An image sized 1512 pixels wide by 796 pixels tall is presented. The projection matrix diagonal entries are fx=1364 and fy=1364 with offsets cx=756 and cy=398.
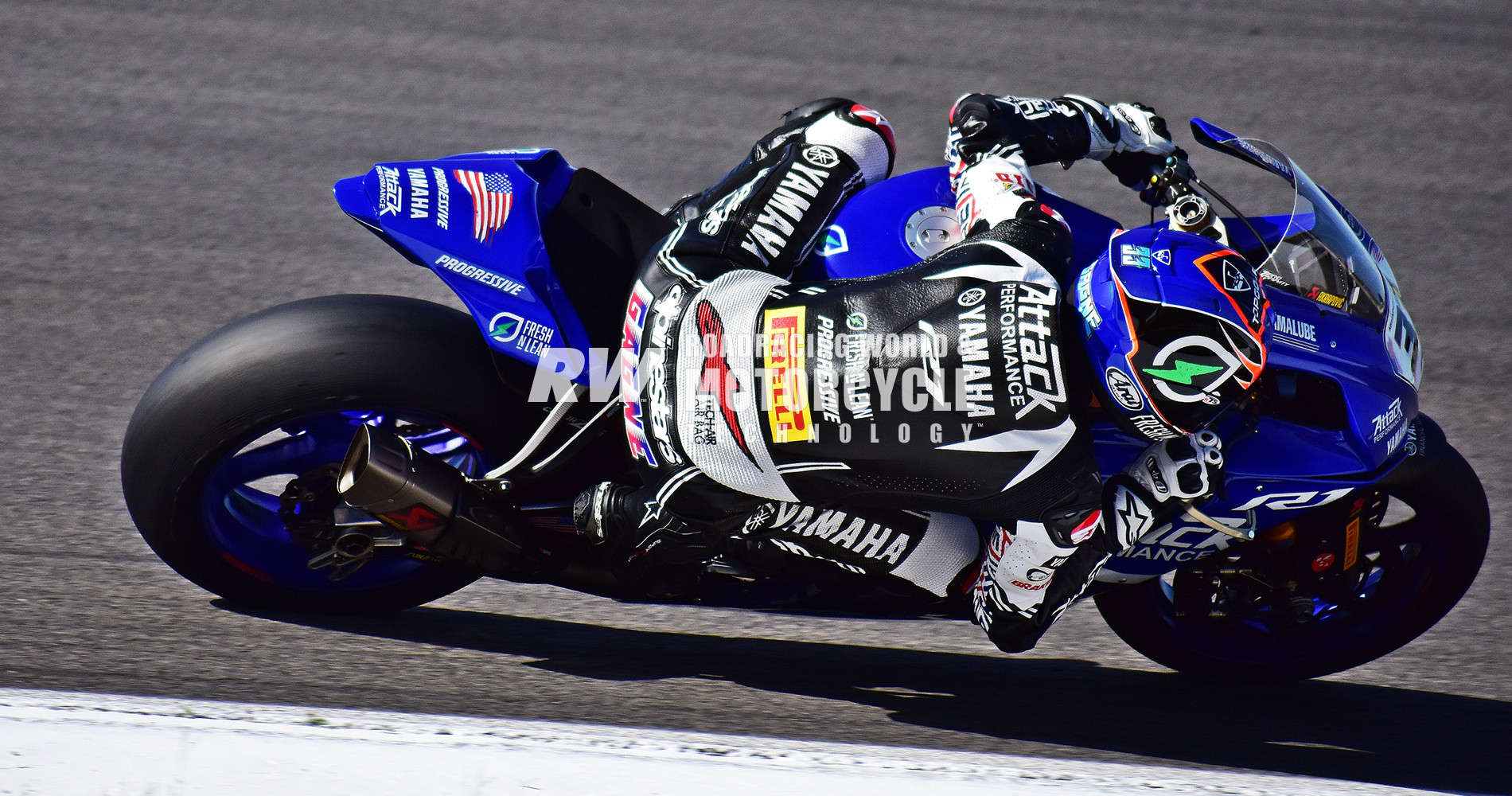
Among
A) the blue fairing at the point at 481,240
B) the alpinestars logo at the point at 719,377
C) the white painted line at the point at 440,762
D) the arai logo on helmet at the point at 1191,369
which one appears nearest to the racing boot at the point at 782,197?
the alpinestars logo at the point at 719,377

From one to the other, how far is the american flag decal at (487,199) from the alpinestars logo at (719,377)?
1.81ft

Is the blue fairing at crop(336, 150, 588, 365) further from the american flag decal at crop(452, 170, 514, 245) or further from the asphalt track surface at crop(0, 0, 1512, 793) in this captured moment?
the asphalt track surface at crop(0, 0, 1512, 793)

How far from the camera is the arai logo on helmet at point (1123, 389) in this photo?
2314 mm

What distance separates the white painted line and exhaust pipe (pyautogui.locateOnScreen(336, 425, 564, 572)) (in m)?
0.39

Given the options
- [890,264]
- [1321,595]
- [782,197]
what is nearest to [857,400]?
[890,264]

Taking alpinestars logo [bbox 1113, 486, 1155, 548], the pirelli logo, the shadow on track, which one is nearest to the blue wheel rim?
the shadow on track

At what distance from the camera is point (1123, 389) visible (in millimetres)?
2330

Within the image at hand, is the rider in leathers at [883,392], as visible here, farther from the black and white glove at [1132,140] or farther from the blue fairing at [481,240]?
the blue fairing at [481,240]

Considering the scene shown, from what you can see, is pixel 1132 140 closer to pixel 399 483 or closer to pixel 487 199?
pixel 487 199

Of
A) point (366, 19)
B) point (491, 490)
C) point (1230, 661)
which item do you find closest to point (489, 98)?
point (366, 19)

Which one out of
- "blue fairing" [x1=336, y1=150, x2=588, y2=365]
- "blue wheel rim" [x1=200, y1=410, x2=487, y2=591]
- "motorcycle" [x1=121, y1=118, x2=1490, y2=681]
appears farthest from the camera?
"blue wheel rim" [x1=200, y1=410, x2=487, y2=591]

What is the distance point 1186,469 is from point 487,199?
148 cm

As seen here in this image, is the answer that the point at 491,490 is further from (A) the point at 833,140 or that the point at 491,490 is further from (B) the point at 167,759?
(A) the point at 833,140

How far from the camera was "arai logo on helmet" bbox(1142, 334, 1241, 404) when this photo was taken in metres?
2.27
